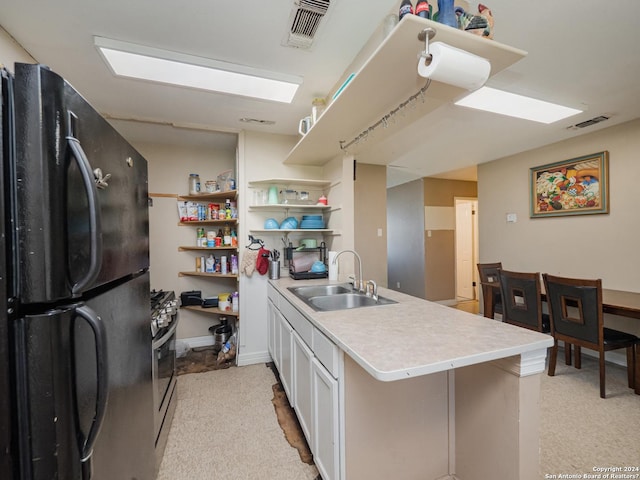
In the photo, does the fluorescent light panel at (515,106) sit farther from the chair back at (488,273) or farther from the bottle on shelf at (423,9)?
the chair back at (488,273)

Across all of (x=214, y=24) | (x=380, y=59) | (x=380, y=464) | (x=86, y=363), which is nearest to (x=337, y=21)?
(x=380, y=59)

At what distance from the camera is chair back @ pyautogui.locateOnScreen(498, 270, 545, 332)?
8.17 feet

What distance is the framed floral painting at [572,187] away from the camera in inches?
115

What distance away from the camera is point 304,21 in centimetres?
146

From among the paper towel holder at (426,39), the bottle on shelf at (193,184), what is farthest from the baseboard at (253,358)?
the paper towel holder at (426,39)

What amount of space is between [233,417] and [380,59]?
7.92 feet

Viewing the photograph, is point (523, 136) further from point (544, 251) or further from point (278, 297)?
point (278, 297)

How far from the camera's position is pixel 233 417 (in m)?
1.99

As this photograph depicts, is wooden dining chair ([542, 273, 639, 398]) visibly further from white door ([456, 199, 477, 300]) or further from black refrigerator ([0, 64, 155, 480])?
white door ([456, 199, 477, 300])

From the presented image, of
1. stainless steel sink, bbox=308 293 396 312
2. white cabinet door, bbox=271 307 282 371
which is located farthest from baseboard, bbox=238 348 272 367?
stainless steel sink, bbox=308 293 396 312

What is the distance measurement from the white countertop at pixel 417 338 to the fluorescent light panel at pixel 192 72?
164 centimetres

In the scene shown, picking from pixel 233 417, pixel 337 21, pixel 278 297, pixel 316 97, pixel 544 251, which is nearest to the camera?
pixel 337 21

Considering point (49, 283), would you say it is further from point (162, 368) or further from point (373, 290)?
point (373, 290)

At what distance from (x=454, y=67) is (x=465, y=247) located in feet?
17.6
